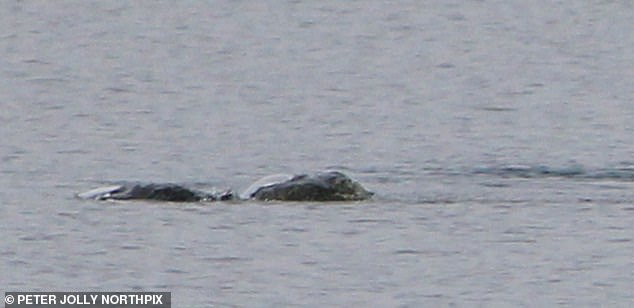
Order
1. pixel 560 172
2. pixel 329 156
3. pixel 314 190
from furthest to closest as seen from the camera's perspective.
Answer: pixel 329 156 < pixel 560 172 < pixel 314 190

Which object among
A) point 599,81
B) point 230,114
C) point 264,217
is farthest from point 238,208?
point 599,81

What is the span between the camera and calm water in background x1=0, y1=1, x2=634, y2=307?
22953mm

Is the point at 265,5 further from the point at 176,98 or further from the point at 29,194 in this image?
the point at 29,194

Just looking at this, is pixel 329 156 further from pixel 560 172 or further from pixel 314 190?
pixel 314 190

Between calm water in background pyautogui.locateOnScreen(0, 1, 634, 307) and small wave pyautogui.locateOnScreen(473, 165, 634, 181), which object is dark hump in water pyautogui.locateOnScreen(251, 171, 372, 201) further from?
small wave pyautogui.locateOnScreen(473, 165, 634, 181)

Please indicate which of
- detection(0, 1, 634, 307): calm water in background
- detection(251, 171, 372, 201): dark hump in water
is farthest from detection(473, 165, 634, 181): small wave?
detection(251, 171, 372, 201): dark hump in water

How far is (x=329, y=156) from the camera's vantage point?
31078 millimetres

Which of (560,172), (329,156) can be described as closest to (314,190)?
(560,172)

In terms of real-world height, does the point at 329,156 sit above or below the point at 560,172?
above

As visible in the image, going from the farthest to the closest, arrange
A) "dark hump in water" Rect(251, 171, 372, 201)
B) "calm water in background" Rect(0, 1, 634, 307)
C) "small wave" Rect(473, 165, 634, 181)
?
"small wave" Rect(473, 165, 634, 181) < "dark hump in water" Rect(251, 171, 372, 201) < "calm water in background" Rect(0, 1, 634, 307)

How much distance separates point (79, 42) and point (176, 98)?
37.9 feet

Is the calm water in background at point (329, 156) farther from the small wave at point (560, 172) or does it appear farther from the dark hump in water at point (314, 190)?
the dark hump in water at point (314, 190)

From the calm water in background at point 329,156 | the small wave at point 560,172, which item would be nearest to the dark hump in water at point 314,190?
the calm water in background at point 329,156

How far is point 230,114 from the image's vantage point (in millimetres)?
36125
